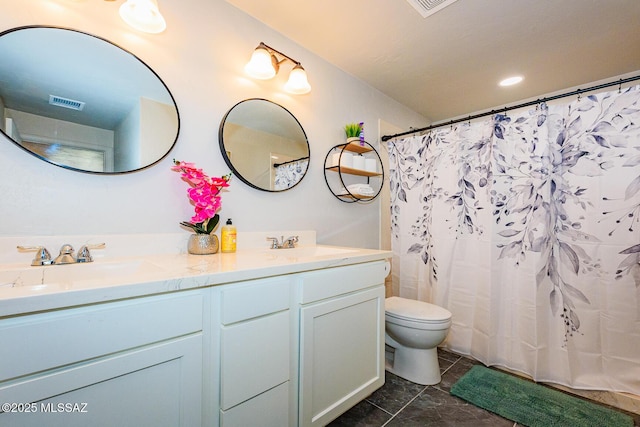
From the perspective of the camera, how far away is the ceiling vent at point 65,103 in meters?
1.06

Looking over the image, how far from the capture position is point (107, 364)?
26.3 inches

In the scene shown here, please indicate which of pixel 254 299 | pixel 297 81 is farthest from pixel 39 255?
pixel 297 81

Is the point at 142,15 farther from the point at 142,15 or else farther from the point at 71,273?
the point at 71,273

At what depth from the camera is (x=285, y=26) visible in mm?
1698

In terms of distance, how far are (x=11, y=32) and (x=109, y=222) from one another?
0.74 m

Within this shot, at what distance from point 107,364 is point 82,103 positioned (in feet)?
3.39

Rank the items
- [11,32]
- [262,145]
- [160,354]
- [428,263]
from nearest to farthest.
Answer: [160,354]
[11,32]
[262,145]
[428,263]

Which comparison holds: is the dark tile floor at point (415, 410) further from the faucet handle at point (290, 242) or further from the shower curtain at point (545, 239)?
the faucet handle at point (290, 242)

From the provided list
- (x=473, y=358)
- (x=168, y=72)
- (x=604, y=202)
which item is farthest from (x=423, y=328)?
(x=168, y=72)

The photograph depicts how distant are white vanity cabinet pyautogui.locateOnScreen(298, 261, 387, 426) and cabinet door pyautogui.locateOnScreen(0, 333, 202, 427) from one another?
1.41ft

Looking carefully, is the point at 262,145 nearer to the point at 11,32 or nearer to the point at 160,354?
the point at 11,32

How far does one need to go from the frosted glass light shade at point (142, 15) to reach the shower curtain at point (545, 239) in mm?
1943

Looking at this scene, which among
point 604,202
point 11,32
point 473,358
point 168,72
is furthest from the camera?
point 473,358

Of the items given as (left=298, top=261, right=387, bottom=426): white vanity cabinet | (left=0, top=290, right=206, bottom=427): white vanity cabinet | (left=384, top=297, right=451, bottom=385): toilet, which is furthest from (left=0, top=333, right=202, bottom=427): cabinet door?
(left=384, top=297, right=451, bottom=385): toilet
